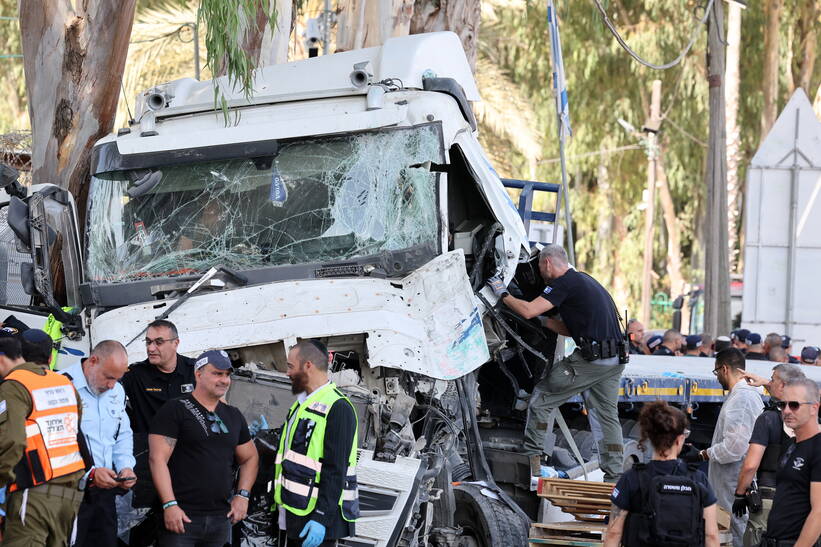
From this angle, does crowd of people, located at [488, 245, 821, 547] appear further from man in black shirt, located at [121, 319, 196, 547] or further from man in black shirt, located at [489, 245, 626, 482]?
man in black shirt, located at [121, 319, 196, 547]

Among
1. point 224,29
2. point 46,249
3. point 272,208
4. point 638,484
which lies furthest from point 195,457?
point 224,29

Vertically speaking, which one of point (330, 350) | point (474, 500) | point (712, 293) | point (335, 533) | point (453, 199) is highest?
point (453, 199)

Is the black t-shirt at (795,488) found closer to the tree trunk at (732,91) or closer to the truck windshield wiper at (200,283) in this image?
the truck windshield wiper at (200,283)

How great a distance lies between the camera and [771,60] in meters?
33.0

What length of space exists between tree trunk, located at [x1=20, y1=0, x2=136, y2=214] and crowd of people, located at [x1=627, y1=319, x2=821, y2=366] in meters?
6.88

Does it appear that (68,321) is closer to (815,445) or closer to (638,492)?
(638,492)

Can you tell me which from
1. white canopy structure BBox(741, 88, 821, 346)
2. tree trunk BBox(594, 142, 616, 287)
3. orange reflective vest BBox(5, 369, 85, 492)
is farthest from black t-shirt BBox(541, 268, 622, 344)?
tree trunk BBox(594, 142, 616, 287)

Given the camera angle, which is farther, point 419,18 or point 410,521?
point 419,18

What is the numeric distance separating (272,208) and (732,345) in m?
9.17

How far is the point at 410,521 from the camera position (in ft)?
23.7

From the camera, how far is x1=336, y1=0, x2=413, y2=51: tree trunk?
1527cm

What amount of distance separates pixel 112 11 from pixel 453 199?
4.48 metres

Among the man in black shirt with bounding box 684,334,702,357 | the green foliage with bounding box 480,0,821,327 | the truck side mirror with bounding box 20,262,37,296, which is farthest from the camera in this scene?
the green foliage with bounding box 480,0,821,327

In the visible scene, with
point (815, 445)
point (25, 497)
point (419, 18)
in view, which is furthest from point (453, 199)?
point (419, 18)
